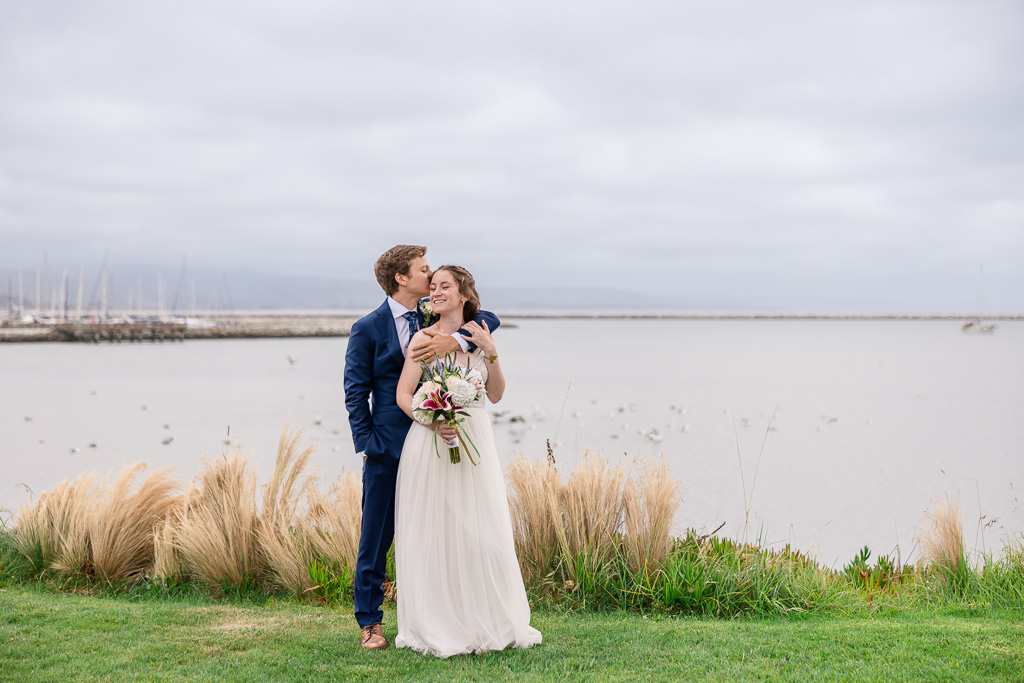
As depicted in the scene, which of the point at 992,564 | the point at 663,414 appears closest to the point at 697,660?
the point at 992,564

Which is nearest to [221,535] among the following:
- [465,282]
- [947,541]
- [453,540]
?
[453,540]

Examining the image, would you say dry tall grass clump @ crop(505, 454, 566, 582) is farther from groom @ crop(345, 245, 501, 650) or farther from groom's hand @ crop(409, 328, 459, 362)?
groom's hand @ crop(409, 328, 459, 362)

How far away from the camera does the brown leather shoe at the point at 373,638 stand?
4723mm

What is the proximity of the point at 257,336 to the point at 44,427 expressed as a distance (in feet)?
237

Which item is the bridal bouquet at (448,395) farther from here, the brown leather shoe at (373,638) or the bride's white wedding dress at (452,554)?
the brown leather shoe at (373,638)

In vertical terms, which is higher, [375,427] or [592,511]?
[375,427]

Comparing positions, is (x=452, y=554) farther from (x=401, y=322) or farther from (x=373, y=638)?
(x=401, y=322)

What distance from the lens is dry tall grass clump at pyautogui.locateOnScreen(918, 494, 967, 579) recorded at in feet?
21.2

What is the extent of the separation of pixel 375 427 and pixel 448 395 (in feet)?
2.07

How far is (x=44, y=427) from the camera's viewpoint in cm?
2556

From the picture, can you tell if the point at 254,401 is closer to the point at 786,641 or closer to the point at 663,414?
the point at 663,414

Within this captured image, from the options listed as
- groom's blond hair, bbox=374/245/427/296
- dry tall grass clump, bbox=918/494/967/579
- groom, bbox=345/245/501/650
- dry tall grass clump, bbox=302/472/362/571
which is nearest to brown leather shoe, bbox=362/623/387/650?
groom, bbox=345/245/501/650

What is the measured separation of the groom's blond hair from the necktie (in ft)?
0.57

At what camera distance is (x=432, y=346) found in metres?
4.50
